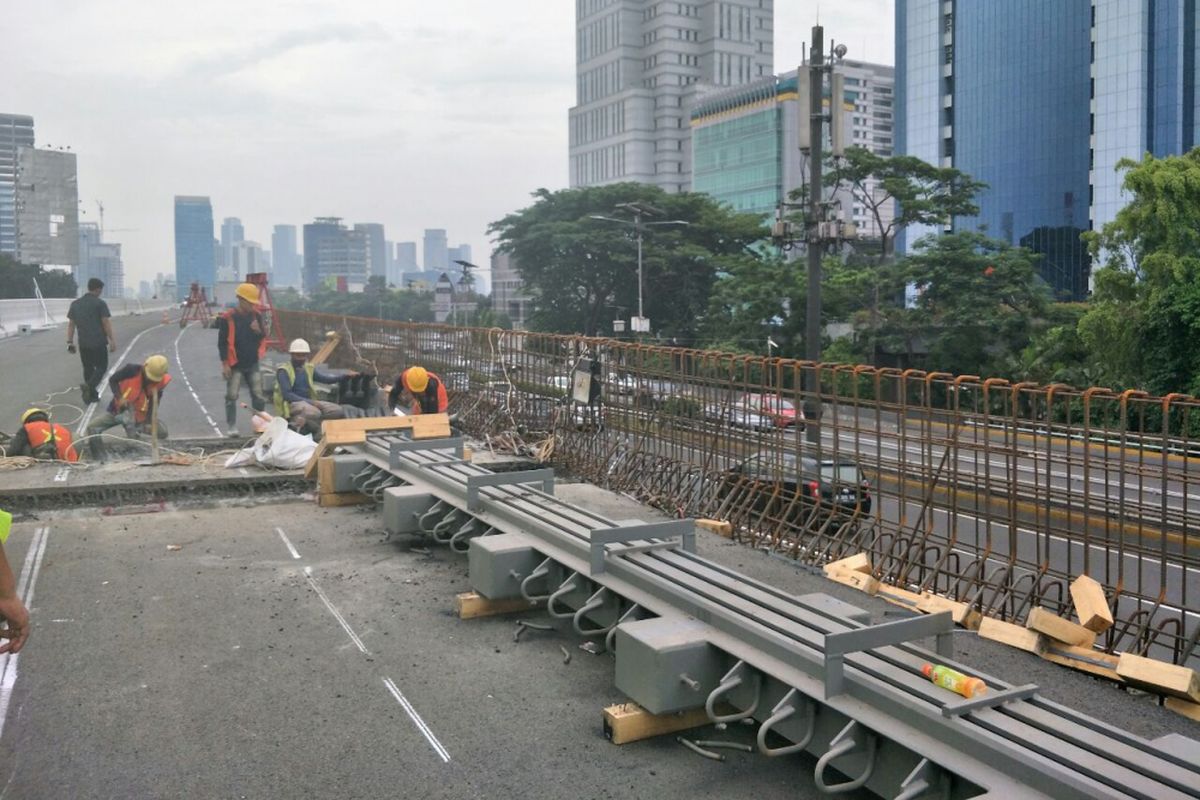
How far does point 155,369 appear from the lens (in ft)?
46.4

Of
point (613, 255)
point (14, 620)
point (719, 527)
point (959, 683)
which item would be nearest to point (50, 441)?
point (719, 527)

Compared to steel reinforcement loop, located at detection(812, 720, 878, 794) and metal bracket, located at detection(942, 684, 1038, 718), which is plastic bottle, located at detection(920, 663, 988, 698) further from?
steel reinforcement loop, located at detection(812, 720, 878, 794)

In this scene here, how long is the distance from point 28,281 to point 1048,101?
72486 millimetres

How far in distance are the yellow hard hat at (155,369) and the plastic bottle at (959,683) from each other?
12.0 m

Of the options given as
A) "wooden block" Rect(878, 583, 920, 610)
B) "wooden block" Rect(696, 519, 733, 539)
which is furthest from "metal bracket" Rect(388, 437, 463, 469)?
"wooden block" Rect(878, 583, 920, 610)

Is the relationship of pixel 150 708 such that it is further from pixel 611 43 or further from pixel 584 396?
pixel 611 43

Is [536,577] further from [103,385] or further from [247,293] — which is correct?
[103,385]

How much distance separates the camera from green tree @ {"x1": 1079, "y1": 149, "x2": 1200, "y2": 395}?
2620 cm

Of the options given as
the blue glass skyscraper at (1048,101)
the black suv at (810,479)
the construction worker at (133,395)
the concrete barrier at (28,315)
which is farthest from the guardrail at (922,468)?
the blue glass skyscraper at (1048,101)

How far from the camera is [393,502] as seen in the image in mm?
9164

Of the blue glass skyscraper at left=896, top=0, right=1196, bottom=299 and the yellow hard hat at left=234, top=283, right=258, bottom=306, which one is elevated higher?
the blue glass skyscraper at left=896, top=0, right=1196, bottom=299

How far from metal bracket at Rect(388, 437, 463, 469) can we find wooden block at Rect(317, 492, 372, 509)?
90 cm

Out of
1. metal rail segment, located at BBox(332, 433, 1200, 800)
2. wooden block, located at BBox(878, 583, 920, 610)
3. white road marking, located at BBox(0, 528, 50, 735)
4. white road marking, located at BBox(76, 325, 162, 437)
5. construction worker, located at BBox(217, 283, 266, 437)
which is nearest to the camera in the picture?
metal rail segment, located at BBox(332, 433, 1200, 800)

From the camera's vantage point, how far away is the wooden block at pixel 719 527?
32.1ft
